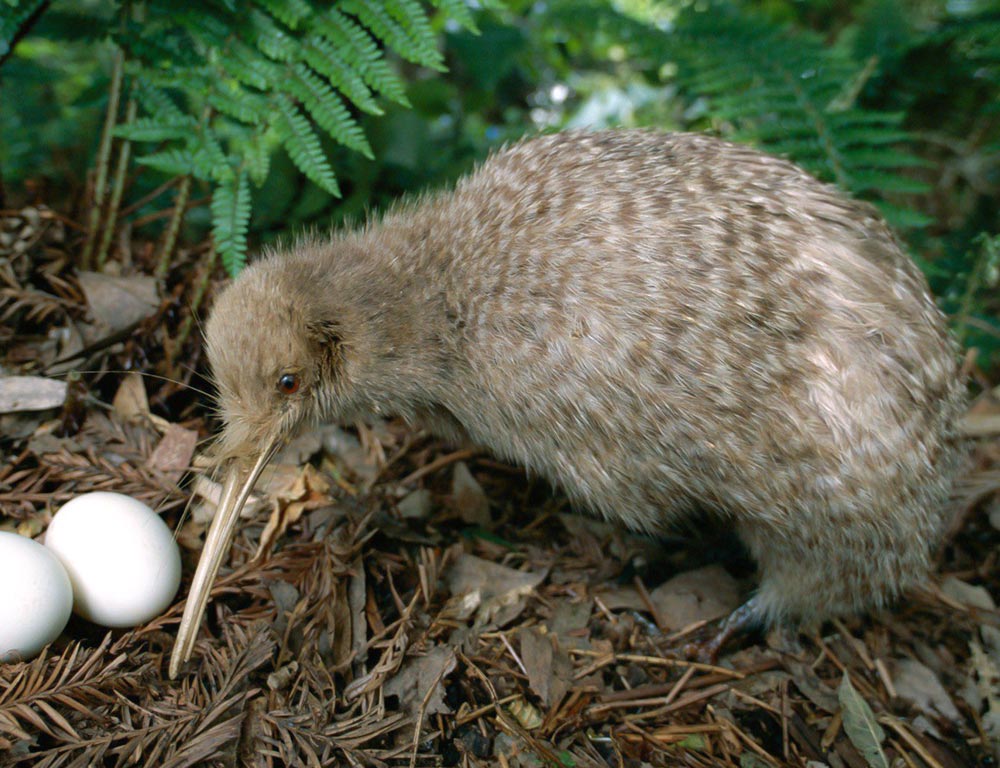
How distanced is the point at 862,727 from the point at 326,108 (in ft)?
9.33

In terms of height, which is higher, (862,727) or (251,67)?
(251,67)

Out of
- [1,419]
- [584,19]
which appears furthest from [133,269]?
[584,19]

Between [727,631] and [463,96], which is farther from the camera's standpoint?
[463,96]

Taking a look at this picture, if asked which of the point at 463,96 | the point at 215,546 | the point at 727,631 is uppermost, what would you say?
the point at 463,96

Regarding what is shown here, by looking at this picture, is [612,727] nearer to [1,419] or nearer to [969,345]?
[1,419]

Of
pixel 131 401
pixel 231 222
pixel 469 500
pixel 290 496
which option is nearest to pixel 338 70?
pixel 231 222

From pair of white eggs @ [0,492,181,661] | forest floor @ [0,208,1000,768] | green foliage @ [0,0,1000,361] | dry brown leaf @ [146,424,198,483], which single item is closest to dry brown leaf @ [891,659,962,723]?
forest floor @ [0,208,1000,768]

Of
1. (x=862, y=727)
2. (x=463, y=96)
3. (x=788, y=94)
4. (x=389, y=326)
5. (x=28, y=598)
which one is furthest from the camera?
(x=463, y=96)

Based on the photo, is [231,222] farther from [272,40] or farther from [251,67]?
[272,40]

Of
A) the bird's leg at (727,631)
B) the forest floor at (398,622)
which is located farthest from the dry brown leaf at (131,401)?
the bird's leg at (727,631)

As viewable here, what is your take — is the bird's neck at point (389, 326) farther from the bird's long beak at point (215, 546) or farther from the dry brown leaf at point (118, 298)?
the dry brown leaf at point (118, 298)

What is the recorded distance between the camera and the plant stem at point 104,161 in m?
2.96

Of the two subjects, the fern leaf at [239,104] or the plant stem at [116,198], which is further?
the plant stem at [116,198]

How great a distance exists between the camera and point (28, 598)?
6.56 ft
